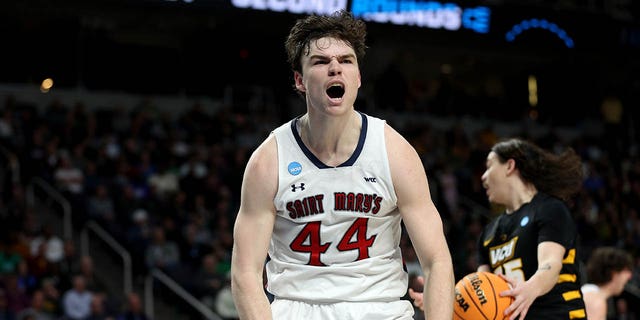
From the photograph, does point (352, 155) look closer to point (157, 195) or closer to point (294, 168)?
point (294, 168)

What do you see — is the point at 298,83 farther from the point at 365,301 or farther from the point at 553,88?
the point at 553,88

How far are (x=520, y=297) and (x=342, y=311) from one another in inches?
48.8

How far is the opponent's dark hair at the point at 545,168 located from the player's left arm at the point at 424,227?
1.76m

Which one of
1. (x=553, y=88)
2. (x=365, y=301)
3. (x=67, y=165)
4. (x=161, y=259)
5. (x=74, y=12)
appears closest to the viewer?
(x=365, y=301)

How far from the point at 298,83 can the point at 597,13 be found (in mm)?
13090

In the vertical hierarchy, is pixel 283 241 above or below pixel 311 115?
below

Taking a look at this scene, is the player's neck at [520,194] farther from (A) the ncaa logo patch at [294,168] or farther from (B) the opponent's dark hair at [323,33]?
(A) the ncaa logo patch at [294,168]

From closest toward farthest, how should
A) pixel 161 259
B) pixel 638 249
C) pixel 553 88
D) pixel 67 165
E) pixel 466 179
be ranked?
1. pixel 161 259
2. pixel 67 165
3. pixel 638 249
4. pixel 466 179
5. pixel 553 88

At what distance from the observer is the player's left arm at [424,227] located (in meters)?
3.75

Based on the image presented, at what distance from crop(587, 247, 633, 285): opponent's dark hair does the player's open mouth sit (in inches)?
132

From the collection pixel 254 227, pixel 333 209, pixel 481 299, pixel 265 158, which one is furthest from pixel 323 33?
pixel 481 299

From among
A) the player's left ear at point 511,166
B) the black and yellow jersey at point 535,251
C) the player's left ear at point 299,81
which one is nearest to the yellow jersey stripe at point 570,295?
the black and yellow jersey at point 535,251

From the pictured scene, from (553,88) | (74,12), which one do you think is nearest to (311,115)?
(74,12)

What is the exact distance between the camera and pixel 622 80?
2294cm
